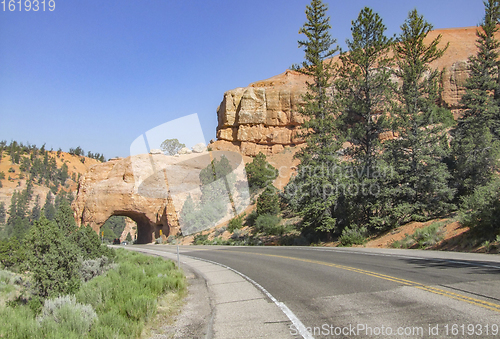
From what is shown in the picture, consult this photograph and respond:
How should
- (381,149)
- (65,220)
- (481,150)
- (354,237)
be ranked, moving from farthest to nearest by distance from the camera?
(381,149) < (481,150) < (354,237) < (65,220)

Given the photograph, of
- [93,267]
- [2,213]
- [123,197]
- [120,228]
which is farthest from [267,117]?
[2,213]

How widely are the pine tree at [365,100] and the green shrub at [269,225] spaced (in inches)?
391

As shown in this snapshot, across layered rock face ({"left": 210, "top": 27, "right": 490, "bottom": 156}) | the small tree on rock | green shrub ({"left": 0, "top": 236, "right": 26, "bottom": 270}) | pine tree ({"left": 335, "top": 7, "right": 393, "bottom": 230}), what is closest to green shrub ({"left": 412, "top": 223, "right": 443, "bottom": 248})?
pine tree ({"left": 335, "top": 7, "right": 393, "bottom": 230})

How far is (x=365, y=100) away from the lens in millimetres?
28109

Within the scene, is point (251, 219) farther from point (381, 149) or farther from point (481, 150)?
point (481, 150)

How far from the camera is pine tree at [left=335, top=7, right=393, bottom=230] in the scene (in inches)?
1034

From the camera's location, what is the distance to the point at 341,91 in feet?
93.2

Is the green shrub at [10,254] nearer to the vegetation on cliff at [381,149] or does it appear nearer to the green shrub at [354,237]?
the vegetation on cliff at [381,149]

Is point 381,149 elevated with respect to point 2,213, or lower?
elevated

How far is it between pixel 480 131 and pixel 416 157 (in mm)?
8044

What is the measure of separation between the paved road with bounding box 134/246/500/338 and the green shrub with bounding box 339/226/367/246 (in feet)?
41.5

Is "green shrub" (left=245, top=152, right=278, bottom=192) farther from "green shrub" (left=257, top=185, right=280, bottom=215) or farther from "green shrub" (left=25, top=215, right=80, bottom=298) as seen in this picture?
"green shrub" (left=25, top=215, right=80, bottom=298)

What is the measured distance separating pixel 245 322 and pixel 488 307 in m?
4.07

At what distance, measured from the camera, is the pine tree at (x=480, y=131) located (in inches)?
955
